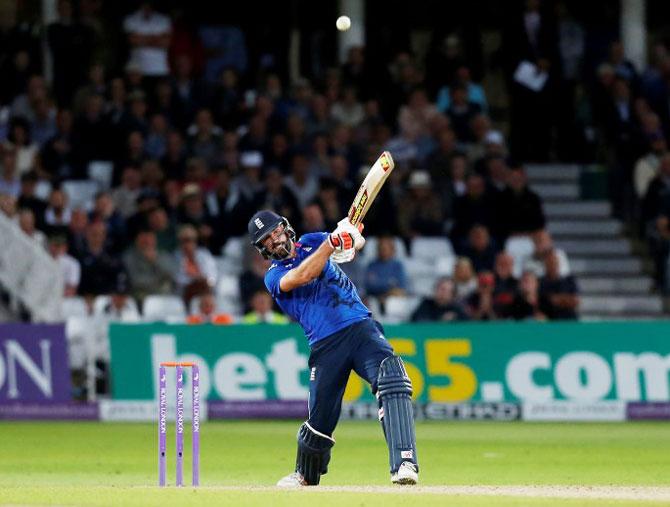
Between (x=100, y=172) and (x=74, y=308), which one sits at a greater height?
(x=100, y=172)

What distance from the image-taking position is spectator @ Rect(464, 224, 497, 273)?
2000 centimetres

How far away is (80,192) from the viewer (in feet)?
68.4

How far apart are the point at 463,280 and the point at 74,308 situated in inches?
175

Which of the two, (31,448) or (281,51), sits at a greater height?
(281,51)

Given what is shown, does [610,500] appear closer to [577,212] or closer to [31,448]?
[31,448]

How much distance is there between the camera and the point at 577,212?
74.2 feet

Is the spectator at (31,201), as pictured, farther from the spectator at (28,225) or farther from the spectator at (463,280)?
the spectator at (463,280)

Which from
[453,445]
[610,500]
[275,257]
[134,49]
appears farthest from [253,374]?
[610,500]

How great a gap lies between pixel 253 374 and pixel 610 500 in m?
8.79

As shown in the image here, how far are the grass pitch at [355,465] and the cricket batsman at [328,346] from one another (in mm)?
288

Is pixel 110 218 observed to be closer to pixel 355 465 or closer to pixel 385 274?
pixel 385 274

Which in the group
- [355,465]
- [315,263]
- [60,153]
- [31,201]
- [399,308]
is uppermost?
[60,153]

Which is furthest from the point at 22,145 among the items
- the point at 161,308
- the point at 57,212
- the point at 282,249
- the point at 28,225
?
the point at 282,249

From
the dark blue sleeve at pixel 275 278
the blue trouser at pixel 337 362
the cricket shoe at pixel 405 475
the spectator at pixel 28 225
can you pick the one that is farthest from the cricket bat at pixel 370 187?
the spectator at pixel 28 225
